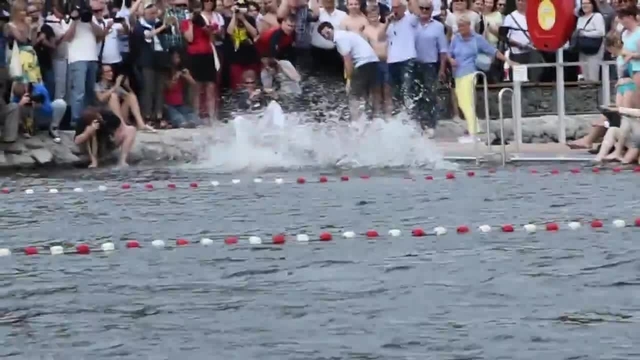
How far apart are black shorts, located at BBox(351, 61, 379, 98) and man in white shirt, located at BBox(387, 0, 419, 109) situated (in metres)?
0.24

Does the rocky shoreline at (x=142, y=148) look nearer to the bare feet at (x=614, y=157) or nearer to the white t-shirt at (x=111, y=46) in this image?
the white t-shirt at (x=111, y=46)

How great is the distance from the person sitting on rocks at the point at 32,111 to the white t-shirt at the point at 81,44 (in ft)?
1.93

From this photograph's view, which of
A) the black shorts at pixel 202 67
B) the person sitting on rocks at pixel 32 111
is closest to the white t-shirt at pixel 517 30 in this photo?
the black shorts at pixel 202 67

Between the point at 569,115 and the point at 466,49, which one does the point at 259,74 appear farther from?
the point at 569,115

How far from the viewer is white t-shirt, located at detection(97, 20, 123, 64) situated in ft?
70.1

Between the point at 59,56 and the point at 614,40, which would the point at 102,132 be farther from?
the point at 614,40

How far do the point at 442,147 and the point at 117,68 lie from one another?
453 cm

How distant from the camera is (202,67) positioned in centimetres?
2206

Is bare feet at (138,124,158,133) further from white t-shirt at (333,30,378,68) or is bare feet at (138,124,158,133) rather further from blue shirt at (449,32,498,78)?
blue shirt at (449,32,498,78)

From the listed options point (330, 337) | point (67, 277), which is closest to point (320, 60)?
point (67, 277)

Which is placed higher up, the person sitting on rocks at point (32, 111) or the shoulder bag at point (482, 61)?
the shoulder bag at point (482, 61)

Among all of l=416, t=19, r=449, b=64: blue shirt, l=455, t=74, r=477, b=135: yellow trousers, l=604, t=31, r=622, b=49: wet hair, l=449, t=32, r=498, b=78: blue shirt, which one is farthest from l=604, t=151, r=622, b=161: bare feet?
l=416, t=19, r=449, b=64: blue shirt

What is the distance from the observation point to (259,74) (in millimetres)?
22219

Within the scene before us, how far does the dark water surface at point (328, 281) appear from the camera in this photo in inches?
332
